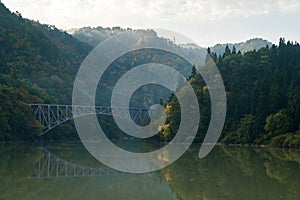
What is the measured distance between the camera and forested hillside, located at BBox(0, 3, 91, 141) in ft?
180

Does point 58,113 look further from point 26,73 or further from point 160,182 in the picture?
point 160,182

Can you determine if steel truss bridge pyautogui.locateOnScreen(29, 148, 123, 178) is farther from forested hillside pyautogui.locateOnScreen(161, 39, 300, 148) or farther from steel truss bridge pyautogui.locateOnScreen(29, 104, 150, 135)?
steel truss bridge pyautogui.locateOnScreen(29, 104, 150, 135)

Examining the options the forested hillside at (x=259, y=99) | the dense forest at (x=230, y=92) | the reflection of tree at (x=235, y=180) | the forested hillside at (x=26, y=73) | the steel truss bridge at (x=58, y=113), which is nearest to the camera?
the reflection of tree at (x=235, y=180)

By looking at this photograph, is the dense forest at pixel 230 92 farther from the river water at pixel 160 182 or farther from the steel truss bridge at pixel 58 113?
the river water at pixel 160 182

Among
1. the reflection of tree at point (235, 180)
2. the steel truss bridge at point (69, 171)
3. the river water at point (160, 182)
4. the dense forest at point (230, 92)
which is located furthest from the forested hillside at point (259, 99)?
the steel truss bridge at point (69, 171)

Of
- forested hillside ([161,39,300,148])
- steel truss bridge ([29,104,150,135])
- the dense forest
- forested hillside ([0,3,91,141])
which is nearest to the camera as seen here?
forested hillside ([161,39,300,148])

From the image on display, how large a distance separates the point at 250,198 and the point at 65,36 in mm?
108794

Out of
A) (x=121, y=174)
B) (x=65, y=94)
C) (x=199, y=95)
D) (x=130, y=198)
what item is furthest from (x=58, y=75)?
(x=130, y=198)

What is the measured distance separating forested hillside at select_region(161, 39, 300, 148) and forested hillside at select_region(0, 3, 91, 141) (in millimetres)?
15652

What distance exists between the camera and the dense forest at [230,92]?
152 ft

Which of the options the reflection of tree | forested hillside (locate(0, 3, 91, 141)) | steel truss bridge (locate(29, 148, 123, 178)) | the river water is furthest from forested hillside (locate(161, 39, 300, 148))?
steel truss bridge (locate(29, 148, 123, 178))

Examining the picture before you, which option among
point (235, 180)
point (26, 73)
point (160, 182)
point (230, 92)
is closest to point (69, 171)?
point (160, 182)

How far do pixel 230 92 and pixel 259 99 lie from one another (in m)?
7.44

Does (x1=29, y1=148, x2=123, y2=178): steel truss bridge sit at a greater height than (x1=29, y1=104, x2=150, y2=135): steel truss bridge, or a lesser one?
Answer: greater
